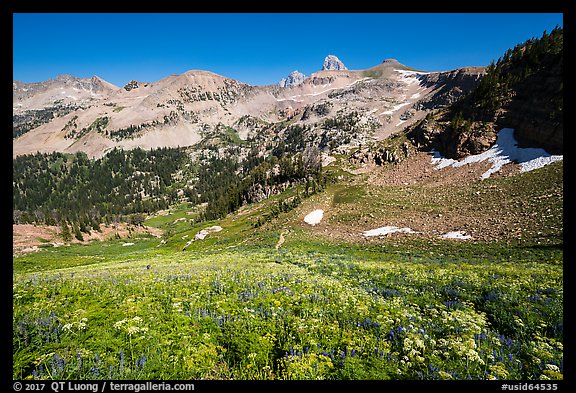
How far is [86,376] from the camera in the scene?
4.06 meters

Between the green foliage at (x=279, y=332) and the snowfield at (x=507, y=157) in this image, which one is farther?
the snowfield at (x=507, y=157)

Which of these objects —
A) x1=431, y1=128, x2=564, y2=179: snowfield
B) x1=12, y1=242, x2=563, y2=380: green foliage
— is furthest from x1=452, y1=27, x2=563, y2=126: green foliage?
x1=12, y1=242, x2=563, y2=380: green foliage

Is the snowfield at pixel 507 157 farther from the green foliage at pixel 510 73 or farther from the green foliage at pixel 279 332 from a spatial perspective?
the green foliage at pixel 279 332

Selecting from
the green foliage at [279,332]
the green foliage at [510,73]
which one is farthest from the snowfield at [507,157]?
the green foliage at [279,332]

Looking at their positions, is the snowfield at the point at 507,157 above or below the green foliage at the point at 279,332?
above

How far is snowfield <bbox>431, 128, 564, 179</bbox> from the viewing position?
162 ft

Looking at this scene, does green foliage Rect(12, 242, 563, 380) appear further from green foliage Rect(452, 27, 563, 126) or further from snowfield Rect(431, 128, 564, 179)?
green foliage Rect(452, 27, 563, 126)

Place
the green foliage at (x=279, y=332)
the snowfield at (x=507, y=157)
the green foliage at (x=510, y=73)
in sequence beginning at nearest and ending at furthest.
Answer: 1. the green foliage at (x=279, y=332)
2. the snowfield at (x=507, y=157)
3. the green foliage at (x=510, y=73)

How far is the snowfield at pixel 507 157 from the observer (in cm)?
4934

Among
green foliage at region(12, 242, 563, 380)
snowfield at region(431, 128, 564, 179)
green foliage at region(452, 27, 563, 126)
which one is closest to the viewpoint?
green foliage at region(12, 242, 563, 380)

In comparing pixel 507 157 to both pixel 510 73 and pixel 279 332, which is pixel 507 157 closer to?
pixel 510 73
